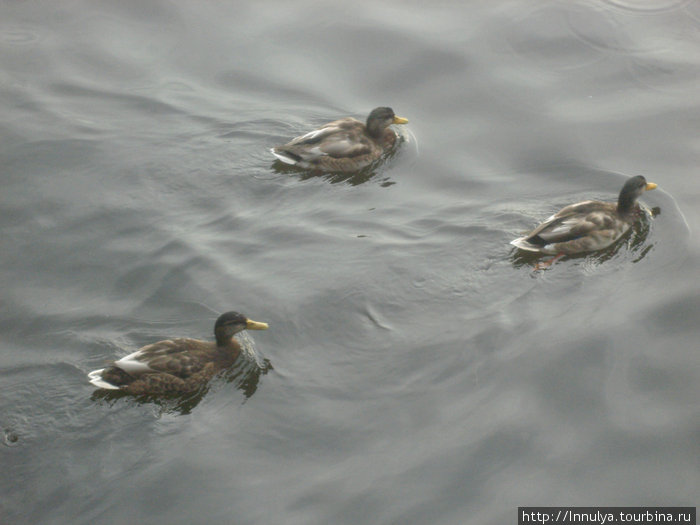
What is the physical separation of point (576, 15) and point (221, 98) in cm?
567

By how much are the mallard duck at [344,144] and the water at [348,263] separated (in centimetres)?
21

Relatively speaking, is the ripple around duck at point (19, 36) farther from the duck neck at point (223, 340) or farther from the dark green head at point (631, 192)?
the dark green head at point (631, 192)

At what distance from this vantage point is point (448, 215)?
10367 mm

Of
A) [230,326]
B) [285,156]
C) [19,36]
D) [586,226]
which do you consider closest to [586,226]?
[586,226]

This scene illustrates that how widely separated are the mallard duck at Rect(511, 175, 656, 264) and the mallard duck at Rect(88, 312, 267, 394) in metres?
3.17

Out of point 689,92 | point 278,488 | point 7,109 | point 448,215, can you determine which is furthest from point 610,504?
point 7,109

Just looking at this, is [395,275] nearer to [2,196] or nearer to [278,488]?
[278,488]

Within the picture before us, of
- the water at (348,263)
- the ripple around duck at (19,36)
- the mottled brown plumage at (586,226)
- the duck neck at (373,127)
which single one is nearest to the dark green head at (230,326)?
the water at (348,263)

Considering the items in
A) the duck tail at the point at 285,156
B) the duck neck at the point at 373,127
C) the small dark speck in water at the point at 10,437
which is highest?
the duck neck at the point at 373,127

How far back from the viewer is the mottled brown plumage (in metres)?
9.63

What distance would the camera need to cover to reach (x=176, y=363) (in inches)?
323

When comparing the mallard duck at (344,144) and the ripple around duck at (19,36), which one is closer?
the mallard duck at (344,144)

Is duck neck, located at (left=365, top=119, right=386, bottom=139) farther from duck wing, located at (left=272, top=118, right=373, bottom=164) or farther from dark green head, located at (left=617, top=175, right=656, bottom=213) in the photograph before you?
dark green head, located at (left=617, top=175, right=656, bottom=213)

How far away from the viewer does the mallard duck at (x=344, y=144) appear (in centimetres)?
1121
